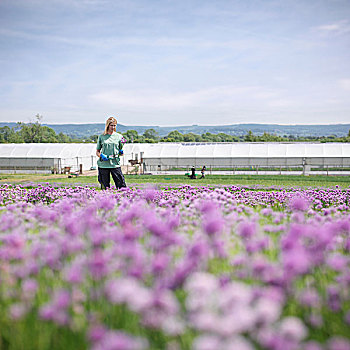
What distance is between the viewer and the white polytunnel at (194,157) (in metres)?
43.9

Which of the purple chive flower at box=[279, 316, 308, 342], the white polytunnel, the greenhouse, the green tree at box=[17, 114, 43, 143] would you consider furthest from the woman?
the green tree at box=[17, 114, 43, 143]

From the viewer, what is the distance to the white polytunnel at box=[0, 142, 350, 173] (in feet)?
144

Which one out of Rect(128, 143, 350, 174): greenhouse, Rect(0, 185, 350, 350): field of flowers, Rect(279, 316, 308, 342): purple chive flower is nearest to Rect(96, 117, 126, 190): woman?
Rect(0, 185, 350, 350): field of flowers

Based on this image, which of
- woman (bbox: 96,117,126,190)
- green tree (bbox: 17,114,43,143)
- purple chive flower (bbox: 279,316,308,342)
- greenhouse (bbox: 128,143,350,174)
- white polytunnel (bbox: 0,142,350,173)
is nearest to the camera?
purple chive flower (bbox: 279,316,308,342)

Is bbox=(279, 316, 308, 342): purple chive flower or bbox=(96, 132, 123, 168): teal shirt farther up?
bbox=(96, 132, 123, 168): teal shirt

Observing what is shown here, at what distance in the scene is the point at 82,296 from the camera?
7.30 feet

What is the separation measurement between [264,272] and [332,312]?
2.22ft

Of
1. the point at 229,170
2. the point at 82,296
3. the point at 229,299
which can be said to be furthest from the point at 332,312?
the point at 229,170

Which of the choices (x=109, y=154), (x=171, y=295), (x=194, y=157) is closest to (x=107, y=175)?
(x=109, y=154)

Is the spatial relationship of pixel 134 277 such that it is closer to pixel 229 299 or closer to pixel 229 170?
pixel 229 299

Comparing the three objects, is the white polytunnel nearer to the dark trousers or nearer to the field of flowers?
the dark trousers

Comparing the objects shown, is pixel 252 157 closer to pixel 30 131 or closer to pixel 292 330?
pixel 292 330

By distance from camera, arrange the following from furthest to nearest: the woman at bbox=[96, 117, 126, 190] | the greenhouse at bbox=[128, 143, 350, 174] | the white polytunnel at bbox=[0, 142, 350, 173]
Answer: the white polytunnel at bbox=[0, 142, 350, 173], the greenhouse at bbox=[128, 143, 350, 174], the woman at bbox=[96, 117, 126, 190]

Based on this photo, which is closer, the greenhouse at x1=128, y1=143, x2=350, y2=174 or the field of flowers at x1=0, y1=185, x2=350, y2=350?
the field of flowers at x1=0, y1=185, x2=350, y2=350
